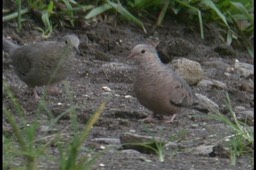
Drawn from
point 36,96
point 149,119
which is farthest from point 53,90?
point 149,119

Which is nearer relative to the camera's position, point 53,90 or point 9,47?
point 53,90

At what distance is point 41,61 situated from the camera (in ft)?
23.1

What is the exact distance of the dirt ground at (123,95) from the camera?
Result: 4777mm

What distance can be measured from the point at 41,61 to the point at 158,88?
106 cm

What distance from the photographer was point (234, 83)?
7910 millimetres

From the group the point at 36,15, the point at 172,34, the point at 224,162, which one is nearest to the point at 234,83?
the point at 172,34

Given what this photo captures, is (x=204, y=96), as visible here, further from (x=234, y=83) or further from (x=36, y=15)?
(x=36, y=15)

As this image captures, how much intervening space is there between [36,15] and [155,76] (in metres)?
2.34

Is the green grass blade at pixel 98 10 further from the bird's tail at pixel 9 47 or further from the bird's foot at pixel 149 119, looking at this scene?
the bird's foot at pixel 149 119

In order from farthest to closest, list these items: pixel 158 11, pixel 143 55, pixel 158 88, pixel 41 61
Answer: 1. pixel 158 11
2. pixel 41 61
3. pixel 143 55
4. pixel 158 88

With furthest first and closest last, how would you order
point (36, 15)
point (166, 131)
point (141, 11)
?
point (141, 11) < point (36, 15) < point (166, 131)

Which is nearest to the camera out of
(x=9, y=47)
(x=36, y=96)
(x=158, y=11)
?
(x=36, y=96)

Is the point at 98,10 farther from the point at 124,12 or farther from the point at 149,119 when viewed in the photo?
the point at 149,119

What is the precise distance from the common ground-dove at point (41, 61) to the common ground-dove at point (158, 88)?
2.03ft
